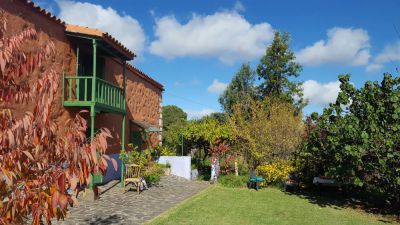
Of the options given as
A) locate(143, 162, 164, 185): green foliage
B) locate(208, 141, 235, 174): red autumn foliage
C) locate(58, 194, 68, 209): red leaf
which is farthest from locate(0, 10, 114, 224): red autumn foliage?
locate(208, 141, 235, 174): red autumn foliage

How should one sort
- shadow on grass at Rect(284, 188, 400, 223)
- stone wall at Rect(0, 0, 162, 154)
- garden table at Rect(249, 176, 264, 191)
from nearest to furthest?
stone wall at Rect(0, 0, 162, 154), shadow on grass at Rect(284, 188, 400, 223), garden table at Rect(249, 176, 264, 191)

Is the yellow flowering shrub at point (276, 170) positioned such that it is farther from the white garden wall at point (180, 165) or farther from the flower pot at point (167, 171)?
the flower pot at point (167, 171)

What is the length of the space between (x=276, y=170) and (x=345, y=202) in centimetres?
311

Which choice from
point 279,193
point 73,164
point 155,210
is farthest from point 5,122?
point 279,193

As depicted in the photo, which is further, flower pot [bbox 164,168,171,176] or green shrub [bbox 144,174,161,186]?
flower pot [bbox 164,168,171,176]

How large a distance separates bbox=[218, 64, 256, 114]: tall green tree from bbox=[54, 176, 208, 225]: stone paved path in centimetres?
1767

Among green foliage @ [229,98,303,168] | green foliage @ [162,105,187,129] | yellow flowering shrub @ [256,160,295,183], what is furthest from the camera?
green foliage @ [162,105,187,129]

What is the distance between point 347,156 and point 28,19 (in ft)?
32.6

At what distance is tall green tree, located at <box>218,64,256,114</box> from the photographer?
31.4 metres

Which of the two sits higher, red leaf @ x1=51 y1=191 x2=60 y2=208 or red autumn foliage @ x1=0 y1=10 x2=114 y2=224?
red autumn foliage @ x1=0 y1=10 x2=114 y2=224

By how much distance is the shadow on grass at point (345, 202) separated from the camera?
35.5ft

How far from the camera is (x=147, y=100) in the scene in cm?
2014

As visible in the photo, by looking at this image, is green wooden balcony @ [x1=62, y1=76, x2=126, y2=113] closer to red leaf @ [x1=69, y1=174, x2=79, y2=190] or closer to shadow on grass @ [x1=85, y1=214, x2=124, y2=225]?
shadow on grass @ [x1=85, y1=214, x2=124, y2=225]

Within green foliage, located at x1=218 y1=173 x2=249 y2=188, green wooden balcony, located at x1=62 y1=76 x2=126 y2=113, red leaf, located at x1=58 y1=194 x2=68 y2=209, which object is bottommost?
green foliage, located at x1=218 y1=173 x2=249 y2=188
